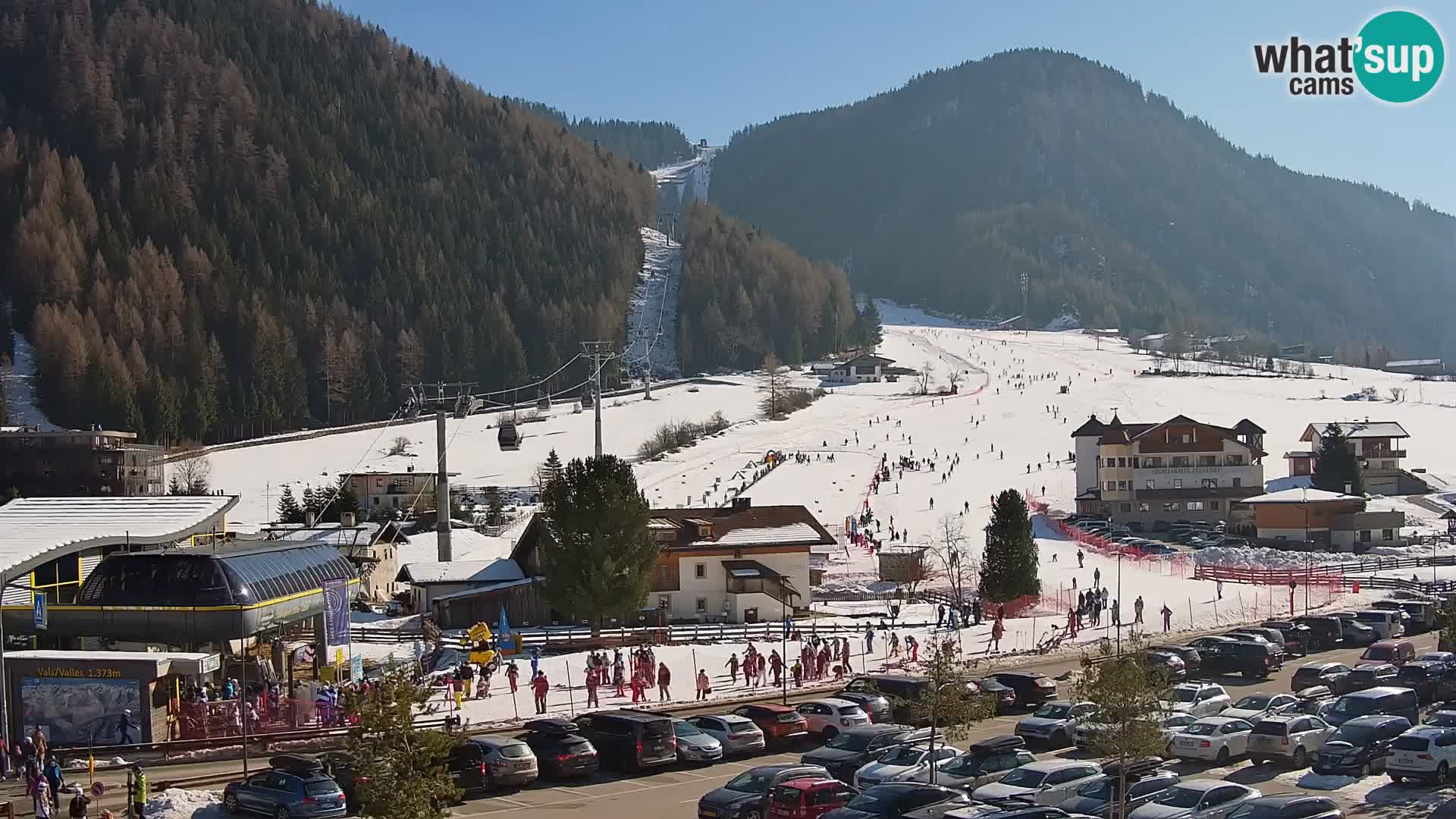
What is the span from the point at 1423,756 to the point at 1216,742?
300 cm

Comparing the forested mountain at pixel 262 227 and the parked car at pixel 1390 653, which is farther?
the forested mountain at pixel 262 227

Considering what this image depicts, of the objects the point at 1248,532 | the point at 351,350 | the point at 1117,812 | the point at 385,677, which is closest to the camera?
the point at 385,677

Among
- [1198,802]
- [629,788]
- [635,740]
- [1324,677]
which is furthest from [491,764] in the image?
[1324,677]

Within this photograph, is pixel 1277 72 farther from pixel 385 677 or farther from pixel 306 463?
pixel 306 463

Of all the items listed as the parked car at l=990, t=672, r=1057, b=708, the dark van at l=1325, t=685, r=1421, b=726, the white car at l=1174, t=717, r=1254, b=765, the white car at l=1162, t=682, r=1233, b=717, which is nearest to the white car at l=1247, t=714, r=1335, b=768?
the white car at l=1174, t=717, r=1254, b=765

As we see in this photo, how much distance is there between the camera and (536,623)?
42656 millimetres

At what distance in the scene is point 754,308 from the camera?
7141 inches

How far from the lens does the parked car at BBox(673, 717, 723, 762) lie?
78.4 ft

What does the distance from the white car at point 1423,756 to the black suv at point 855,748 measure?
259 inches

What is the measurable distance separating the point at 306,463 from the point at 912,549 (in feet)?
186

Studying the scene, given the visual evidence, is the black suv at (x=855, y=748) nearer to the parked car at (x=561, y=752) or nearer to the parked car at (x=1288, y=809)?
the parked car at (x=561, y=752)

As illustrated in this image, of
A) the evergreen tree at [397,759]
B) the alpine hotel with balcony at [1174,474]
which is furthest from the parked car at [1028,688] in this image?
the alpine hotel with balcony at [1174,474]

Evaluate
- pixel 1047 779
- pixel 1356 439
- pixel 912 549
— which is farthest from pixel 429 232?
pixel 1047 779

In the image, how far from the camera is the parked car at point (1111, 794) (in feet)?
61.7
